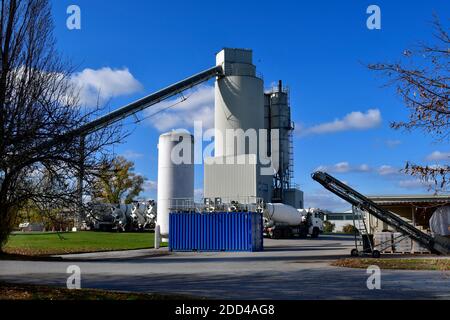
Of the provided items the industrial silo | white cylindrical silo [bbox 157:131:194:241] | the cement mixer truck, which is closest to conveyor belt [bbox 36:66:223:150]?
the industrial silo

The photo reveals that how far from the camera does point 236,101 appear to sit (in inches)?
2314

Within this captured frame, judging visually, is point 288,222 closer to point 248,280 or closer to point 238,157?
point 238,157

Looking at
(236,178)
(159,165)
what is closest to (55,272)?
(159,165)

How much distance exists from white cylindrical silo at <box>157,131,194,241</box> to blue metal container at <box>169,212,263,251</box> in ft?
A: 14.4

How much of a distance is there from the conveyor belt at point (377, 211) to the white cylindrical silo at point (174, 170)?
46.5 ft

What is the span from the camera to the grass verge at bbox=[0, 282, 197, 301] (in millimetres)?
11227

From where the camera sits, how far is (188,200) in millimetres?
36375

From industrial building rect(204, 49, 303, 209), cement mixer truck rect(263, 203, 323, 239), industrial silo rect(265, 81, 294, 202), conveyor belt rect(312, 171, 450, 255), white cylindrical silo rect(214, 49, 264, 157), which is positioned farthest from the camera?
industrial silo rect(265, 81, 294, 202)

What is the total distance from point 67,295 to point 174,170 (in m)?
27.4

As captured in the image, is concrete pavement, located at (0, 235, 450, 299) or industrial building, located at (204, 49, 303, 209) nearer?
concrete pavement, located at (0, 235, 450, 299)

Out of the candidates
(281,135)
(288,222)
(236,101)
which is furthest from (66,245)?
(281,135)

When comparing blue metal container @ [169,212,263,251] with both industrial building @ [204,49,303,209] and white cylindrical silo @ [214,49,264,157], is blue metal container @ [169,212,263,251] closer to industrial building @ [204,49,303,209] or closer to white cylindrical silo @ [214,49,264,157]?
industrial building @ [204,49,303,209]

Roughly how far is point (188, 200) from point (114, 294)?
24291 mm

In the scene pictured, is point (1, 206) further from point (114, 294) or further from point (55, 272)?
point (55, 272)
